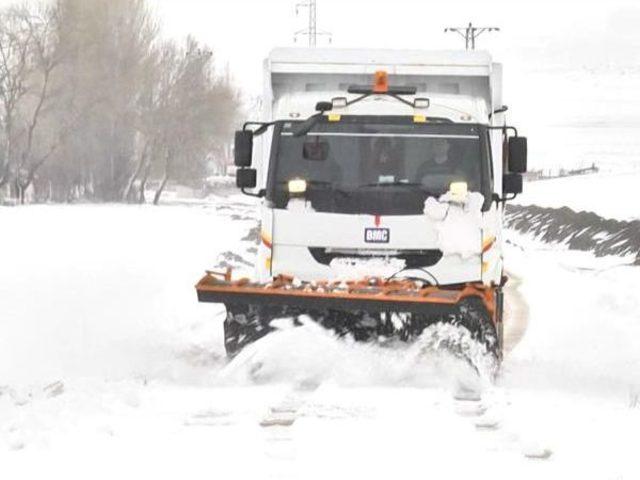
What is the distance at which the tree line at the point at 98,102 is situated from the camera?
52688mm

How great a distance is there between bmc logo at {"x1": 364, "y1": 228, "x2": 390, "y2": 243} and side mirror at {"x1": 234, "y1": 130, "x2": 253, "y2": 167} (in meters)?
1.38

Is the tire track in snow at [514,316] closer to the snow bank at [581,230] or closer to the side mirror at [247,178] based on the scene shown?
the side mirror at [247,178]

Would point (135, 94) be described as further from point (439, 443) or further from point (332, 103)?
point (439, 443)

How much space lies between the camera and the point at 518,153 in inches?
376

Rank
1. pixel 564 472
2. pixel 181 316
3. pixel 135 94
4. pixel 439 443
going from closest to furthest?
pixel 564 472, pixel 439 443, pixel 181 316, pixel 135 94

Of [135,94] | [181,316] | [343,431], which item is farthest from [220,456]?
[135,94]

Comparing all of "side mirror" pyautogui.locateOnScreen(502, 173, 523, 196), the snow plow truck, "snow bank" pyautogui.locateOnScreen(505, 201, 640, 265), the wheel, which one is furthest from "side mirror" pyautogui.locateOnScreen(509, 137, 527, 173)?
"snow bank" pyautogui.locateOnScreen(505, 201, 640, 265)

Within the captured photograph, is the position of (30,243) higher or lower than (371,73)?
lower

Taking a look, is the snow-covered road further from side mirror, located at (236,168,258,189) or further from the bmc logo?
side mirror, located at (236,168,258,189)

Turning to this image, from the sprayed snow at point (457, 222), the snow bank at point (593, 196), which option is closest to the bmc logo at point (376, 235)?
the sprayed snow at point (457, 222)

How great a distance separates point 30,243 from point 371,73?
16.7m

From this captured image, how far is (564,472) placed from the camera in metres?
5.33

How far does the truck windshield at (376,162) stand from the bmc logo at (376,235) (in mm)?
175

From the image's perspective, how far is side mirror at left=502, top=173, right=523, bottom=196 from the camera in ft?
31.9
